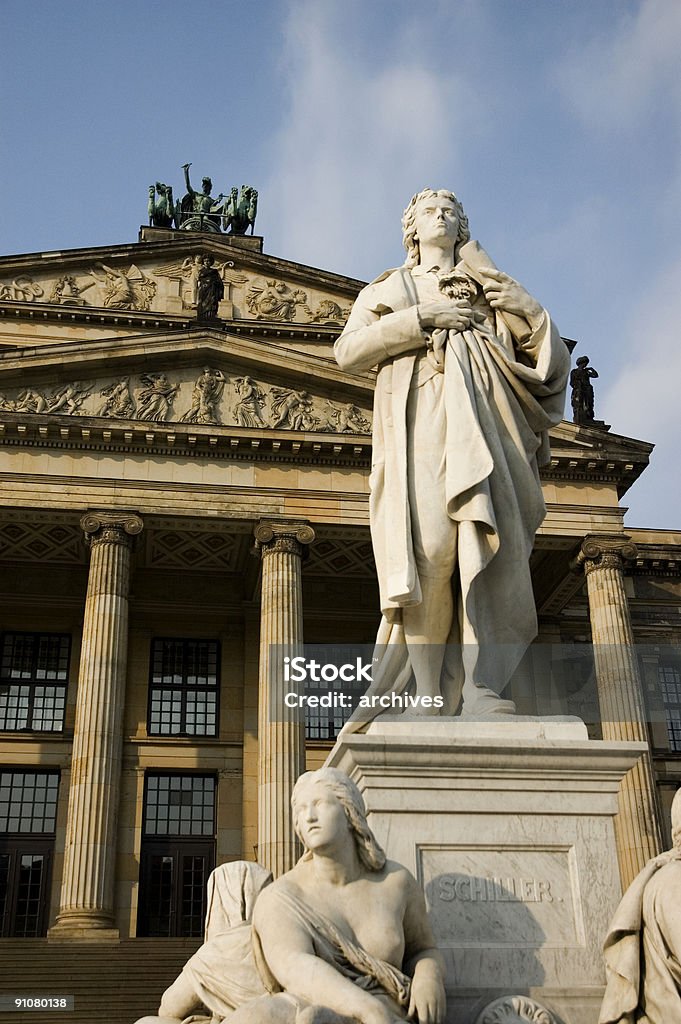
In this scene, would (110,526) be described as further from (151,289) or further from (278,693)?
(151,289)

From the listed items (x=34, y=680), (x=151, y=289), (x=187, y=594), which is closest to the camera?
(x=34, y=680)

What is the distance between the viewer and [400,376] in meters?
5.85

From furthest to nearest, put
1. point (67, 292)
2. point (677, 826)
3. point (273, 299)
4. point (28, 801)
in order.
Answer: point (273, 299)
point (67, 292)
point (28, 801)
point (677, 826)

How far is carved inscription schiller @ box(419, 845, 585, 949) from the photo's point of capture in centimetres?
443

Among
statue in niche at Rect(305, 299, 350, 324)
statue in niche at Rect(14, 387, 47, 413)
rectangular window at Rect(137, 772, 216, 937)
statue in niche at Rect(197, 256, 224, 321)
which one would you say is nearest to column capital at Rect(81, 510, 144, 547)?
statue in niche at Rect(14, 387, 47, 413)

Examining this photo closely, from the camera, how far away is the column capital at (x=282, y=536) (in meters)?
30.8

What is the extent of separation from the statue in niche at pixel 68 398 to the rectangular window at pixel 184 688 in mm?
7737

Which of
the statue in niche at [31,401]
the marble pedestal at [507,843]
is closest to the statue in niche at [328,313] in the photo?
the statue in niche at [31,401]

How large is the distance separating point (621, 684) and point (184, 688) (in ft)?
40.6

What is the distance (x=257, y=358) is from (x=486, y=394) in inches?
1080

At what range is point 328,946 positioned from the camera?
12.4 ft

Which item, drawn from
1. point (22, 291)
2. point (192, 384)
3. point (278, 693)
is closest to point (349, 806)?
point (278, 693)

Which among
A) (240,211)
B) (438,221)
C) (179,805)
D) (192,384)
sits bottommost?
(438,221)

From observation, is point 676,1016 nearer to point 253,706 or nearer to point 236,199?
point 253,706
